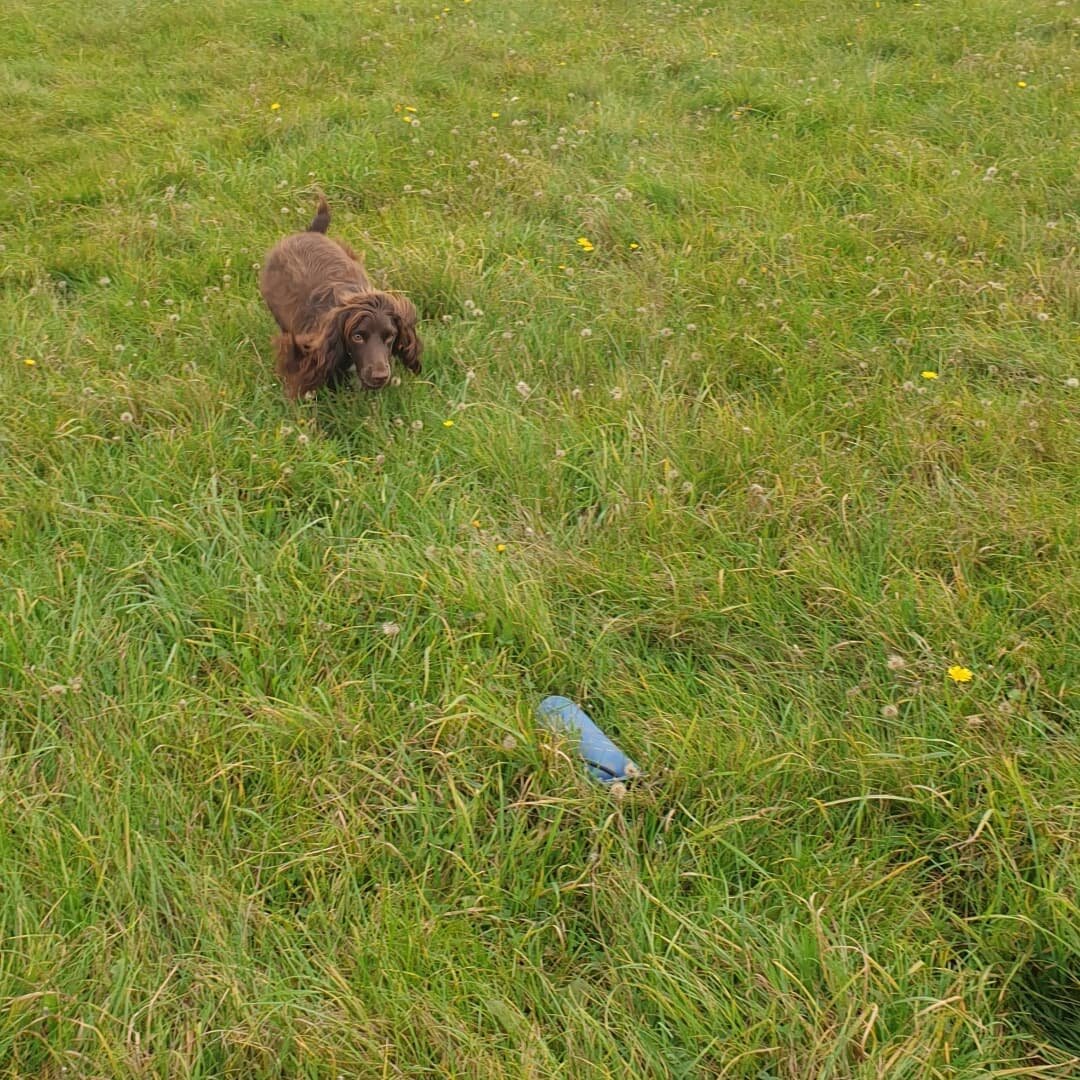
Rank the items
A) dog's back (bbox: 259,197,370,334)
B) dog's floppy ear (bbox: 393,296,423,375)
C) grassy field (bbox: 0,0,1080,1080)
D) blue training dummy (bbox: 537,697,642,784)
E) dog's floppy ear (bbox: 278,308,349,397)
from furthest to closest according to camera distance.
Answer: dog's back (bbox: 259,197,370,334) < dog's floppy ear (bbox: 393,296,423,375) < dog's floppy ear (bbox: 278,308,349,397) < blue training dummy (bbox: 537,697,642,784) < grassy field (bbox: 0,0,1080,1080)

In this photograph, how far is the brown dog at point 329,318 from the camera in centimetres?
339

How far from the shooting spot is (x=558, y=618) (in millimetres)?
2730

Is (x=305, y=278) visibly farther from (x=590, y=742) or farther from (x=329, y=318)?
(x=590, y=742)

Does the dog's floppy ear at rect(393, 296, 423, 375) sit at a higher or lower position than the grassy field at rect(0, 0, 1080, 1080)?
higher

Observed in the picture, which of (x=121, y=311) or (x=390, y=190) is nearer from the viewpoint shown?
(x=121, y=311)

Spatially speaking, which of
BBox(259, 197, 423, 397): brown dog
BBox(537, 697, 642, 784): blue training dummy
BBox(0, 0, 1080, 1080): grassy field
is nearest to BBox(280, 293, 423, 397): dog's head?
BBox(259, 197, 423, 397): brown dog

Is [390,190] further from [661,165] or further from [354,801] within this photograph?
[354,801]

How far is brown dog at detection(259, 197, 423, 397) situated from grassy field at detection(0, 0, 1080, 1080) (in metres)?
0.16

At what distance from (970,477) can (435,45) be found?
588cm

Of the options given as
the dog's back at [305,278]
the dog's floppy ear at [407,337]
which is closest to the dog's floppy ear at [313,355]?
the dog's back at [305,278]

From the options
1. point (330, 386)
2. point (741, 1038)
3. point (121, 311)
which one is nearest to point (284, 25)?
point (121, 311)

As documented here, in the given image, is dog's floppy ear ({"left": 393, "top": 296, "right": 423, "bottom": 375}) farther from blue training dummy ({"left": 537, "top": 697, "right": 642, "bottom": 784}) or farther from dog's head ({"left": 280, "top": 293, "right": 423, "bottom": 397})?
blue training dummy ({"left": 537, "top": 697, "right": 642, "bottom": 784})

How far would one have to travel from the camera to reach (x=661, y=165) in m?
5.17

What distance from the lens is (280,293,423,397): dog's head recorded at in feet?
11.1
